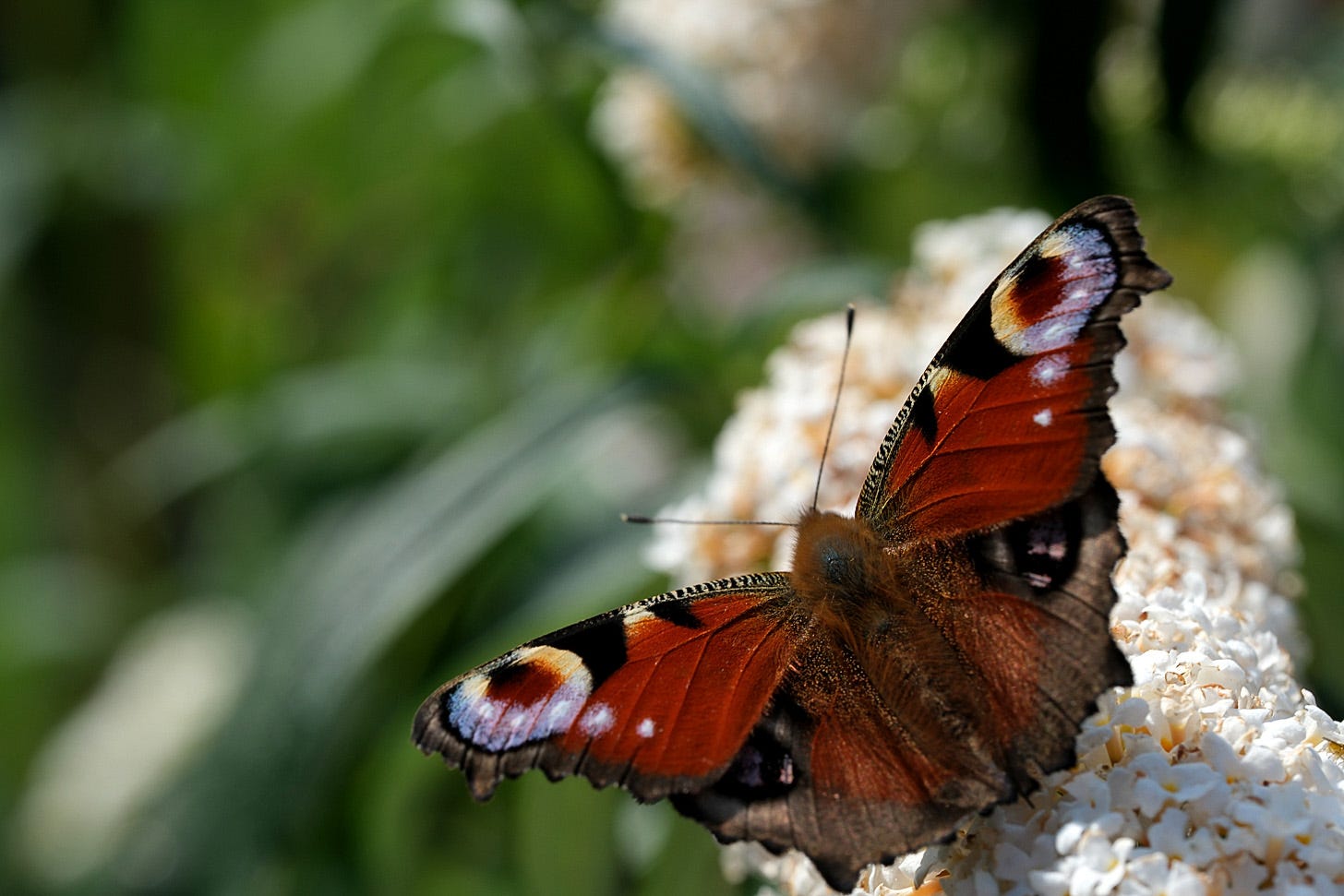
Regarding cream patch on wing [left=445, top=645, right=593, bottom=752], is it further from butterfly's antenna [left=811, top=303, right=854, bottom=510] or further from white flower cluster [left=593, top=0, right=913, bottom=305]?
white flower cluster [left=593, top=0, right=913, bottom=305]

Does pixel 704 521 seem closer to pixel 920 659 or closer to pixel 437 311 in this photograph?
pixel 920 659

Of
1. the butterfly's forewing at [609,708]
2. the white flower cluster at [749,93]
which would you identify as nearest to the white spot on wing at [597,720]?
the butterfly's forewing at [609,708]

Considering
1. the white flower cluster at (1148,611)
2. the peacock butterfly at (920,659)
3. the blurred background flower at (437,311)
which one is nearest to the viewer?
the white flower cluster at (1148,611)

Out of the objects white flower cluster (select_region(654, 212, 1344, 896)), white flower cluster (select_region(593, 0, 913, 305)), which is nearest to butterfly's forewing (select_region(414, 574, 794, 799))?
white flower cluster (select_region(654, 212, 1344, 896))

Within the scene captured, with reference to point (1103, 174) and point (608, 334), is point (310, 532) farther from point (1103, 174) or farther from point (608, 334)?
point (1103, 174)

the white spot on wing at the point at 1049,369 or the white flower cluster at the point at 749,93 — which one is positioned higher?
the white flower cluster at the point at 749,93

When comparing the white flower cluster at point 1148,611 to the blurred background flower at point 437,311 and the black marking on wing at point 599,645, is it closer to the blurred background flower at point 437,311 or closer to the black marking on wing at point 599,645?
the blurred background flower at point 437,311
